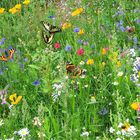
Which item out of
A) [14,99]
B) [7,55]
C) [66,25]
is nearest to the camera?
[14,99]

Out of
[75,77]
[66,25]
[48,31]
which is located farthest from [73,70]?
[66,25]

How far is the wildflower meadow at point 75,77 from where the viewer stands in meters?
2.87

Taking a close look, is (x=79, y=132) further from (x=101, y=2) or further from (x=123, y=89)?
(x=101, y=2)

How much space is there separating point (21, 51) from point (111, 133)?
62.7 inches

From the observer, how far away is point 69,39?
4152 millimetres

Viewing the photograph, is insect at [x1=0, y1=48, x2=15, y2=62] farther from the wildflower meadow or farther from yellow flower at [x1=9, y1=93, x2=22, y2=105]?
yellow flower at [x1=9, y1=93, x2=22, y2=105]

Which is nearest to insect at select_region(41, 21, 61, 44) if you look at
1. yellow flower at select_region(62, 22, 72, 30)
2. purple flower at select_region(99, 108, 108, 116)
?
yellow flower at select_region(62, 22, 72, 30)

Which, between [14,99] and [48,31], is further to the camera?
[48,31]

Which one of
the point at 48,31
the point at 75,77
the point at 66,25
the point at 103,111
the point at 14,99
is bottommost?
the point at 103,111

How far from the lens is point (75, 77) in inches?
133

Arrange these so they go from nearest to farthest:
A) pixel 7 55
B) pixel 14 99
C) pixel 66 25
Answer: pixel 14 99 → pixel 7 55 → pixel 66 25

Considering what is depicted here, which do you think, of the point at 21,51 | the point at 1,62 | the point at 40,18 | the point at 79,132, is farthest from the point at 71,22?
the point at 79,132

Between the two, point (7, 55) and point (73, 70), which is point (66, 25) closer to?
point (7, 55)

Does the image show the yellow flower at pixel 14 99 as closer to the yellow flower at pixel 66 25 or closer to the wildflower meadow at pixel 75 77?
the wildflower meadow at pixel 75 77
